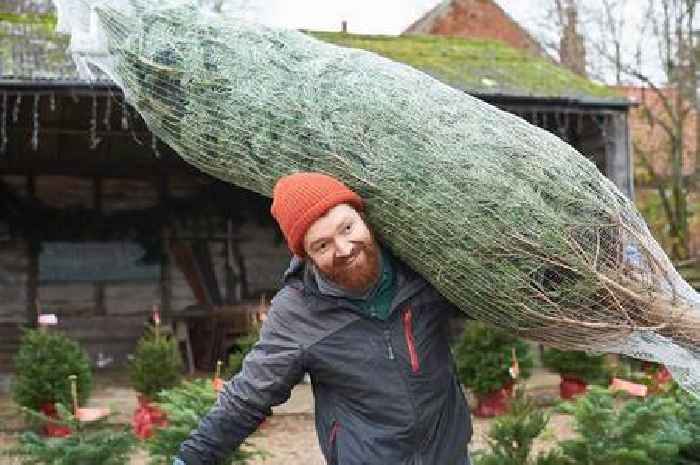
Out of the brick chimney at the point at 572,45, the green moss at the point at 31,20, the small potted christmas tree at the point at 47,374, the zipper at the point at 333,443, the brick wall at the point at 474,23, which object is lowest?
the small potted christmas tree at the point at 47,374

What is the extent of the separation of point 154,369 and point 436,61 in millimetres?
4324

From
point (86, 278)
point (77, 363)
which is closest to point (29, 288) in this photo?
point (86, 278)

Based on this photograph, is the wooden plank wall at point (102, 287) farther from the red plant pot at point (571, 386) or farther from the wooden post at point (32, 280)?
the red plant pot at point (571, 386)

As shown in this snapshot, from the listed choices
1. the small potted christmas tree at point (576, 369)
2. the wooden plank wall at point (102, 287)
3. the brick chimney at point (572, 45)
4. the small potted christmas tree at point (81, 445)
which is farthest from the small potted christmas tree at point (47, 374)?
the brick chimney at point (572, 45)

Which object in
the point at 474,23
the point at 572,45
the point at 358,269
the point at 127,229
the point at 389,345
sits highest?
the point at 474,23

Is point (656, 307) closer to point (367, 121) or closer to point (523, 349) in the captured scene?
point (367, 121)

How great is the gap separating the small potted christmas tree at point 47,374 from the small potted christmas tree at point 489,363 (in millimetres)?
3044

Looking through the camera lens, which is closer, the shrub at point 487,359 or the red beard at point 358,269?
the red beard at point 358,269

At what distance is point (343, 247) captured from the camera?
2016 millimetres

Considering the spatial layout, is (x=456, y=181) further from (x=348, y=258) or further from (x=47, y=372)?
(x=47, y=372)

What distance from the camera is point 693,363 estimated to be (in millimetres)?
2145

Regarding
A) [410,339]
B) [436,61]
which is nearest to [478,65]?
[436,61]

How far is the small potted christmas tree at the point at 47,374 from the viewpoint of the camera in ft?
22.6

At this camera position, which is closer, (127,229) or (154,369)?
(154,369)
